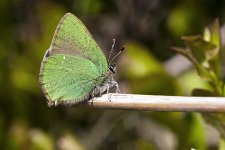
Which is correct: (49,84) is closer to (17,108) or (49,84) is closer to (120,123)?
(17,108)

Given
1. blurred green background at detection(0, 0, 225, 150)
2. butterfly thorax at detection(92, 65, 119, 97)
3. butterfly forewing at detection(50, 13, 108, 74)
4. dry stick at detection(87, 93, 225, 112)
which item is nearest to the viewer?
dry stick at detection(87, 93, 225, 112)

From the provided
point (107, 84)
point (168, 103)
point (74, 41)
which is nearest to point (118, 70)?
point (107, 84)

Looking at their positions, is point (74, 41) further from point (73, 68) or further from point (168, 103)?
point (168, 103)

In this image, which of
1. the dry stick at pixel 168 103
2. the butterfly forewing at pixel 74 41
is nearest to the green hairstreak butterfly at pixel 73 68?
the butterfly forewing at pixel 74 41

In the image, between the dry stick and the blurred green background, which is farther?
the blurred green background

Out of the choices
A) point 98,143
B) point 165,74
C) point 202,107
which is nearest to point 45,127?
point 98,143

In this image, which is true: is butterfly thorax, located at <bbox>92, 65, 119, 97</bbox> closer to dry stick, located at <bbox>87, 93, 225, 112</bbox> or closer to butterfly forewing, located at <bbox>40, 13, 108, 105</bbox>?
butterfly forewing, located at <bbox>40, 13, 108, 105</bbox>

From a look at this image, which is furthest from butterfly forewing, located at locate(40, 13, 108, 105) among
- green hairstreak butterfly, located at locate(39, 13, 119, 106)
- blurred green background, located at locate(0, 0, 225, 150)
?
blurred green background, located at locate(0, 0, 225, 150)
